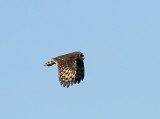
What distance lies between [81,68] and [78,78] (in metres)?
0.80

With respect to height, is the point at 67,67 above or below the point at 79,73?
below

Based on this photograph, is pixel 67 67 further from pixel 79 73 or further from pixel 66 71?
pixel 79 73

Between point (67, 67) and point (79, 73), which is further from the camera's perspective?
point (79, 73)

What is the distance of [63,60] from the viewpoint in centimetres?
4116

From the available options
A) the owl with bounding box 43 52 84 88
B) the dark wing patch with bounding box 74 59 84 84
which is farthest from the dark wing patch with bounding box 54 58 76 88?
the dark wing patch with bounding box 74 59 84 84

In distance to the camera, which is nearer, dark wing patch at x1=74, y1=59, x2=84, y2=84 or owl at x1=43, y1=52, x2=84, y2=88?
owl at x1=43, y1=52, x2=84, y2=88

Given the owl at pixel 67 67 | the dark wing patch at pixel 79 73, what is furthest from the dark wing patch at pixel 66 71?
the dark wing patch at pixel 79 73

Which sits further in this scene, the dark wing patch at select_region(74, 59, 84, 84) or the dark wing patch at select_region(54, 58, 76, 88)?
the dark wing patch at select_region(74, 59, 84, 84)

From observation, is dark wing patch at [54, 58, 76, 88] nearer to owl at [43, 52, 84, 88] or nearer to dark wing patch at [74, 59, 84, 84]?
owl at [43, 52, 84, 88]

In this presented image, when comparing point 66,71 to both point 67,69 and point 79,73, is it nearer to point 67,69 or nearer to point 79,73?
point 67,69

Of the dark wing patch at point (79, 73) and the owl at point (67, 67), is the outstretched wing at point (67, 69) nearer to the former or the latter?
the owl at point (67, 67)

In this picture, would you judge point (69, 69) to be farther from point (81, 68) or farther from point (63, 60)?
point (81, 68)

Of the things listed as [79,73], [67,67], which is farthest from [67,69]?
[79,73]

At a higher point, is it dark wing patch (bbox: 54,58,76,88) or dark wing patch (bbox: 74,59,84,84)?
dark wing patch (bbox: 74,59,84,84)
